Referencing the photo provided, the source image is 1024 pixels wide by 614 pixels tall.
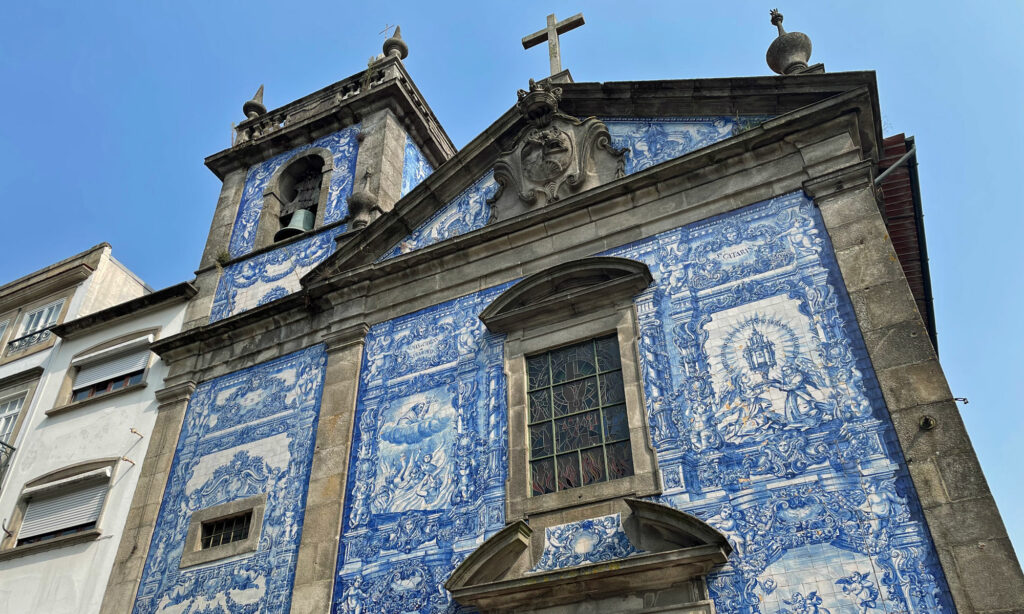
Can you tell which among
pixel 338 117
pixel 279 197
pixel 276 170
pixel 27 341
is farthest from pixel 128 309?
pixel 338 117

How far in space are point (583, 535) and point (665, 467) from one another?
0.89 meters

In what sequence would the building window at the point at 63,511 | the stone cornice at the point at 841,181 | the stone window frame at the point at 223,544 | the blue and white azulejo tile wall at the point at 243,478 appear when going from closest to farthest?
the stone cornice at the point at 841,181 → the blue and white azulejo tile wall at the point at 243,478 → the stone window frame at the point at 223,544 → the building window at the point at 63,511

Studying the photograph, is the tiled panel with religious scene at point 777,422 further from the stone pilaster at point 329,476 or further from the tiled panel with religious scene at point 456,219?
the stone pilaster at point 329,476

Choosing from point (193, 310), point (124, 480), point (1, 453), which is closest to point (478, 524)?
point (124, 480)

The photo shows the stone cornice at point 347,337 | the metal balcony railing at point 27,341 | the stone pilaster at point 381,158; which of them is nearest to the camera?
the stone cornice at point 347,337

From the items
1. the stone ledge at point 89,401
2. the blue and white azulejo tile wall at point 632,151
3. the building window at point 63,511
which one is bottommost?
the building window at point 63,511

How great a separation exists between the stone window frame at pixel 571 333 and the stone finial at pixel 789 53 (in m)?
2.94

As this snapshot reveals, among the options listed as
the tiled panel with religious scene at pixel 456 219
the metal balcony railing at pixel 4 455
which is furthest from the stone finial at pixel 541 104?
the metal balcony railing at pixel 4 455

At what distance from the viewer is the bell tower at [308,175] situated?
40.4 feet

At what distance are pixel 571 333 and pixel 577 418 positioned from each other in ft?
3.06

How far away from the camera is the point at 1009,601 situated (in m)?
5.71

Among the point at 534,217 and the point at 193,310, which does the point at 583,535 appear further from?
the point at 193,310

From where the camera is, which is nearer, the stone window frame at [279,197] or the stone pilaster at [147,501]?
the stone pilaster at [147,501]

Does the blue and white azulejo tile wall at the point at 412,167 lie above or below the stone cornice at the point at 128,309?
above
